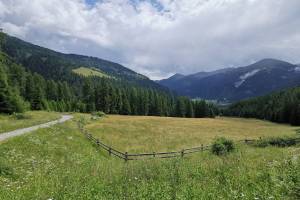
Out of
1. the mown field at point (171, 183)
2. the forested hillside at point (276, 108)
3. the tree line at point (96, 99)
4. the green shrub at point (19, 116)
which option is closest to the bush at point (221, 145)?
the mown field at point (171, 183)

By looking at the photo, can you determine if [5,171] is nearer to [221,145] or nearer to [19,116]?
[221,145]

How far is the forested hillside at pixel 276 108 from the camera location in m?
115

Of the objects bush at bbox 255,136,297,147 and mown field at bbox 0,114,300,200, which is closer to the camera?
mown field at bbox 0,114,300,200

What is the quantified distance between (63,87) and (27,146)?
4578 inches

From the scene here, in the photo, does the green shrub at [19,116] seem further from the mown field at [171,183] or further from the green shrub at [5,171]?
the mown field at [171,183]

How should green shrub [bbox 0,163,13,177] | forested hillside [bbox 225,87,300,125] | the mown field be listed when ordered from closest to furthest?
the mown field < green shrub [bbox 0,163,13,177] < forested hillside [bbox 225,87,300,125]

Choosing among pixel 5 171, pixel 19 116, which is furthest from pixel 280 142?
pixel 19 116

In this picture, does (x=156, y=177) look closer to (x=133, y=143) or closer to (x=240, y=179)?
(x=240, y=179)

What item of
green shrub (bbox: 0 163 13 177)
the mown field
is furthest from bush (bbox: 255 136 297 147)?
green shrub (bbox: 0 163 13 177)

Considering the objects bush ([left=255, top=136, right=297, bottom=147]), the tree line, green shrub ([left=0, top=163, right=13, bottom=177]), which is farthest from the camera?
the tree line

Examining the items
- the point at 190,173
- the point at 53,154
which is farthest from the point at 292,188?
the point at 53,154

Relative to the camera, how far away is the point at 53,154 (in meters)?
25.5

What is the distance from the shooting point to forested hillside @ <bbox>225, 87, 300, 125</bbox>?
114575mm

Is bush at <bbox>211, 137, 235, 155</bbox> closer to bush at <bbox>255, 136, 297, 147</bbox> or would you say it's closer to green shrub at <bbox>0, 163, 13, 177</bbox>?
bush at <bbox>255, 136, 297, 147</bbox>
